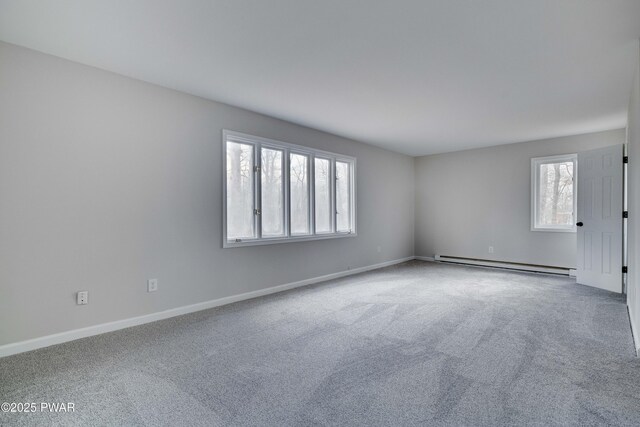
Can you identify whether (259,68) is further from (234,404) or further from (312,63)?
(234,404)

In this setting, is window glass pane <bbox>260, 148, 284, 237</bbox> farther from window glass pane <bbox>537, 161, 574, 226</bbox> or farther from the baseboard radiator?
window glass pane <bbox>537, 161, 574, 226</bbox>

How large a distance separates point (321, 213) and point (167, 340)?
3064mm

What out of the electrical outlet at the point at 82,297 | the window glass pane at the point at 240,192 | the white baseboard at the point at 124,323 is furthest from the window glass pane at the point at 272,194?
the electrical outlet at the point at 82,297

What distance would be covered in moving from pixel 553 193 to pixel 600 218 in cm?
122

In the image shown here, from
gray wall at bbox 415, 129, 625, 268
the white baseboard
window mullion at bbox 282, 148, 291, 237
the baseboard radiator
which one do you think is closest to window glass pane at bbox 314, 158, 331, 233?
window mullion at bbox 282, 148, 291, 237

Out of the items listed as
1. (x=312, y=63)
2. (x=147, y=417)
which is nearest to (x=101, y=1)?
(x=312, y=63)

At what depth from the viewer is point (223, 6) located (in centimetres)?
211

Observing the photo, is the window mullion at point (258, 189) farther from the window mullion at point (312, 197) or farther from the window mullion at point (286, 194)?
the window mullion at point (312, 197)

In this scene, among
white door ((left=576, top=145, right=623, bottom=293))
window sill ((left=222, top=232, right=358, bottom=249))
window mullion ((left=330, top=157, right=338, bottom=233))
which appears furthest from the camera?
window mullion ((left=330, top=157, right=338, bottom=233))

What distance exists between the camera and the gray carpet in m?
1.80

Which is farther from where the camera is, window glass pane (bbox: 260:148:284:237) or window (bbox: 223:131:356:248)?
window glass pane (bbox: 260:148:284:237)

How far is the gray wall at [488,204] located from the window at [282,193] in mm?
2331

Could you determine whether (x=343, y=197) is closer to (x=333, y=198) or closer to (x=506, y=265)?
(x=333, y=198)

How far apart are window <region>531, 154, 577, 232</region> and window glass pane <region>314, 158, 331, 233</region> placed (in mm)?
3691
